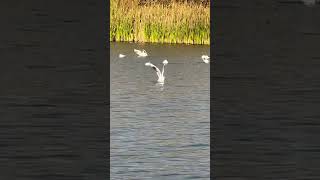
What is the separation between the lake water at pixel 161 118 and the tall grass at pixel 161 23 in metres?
0.42

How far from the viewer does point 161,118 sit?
11219mm

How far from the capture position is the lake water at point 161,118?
8500 millimetres
